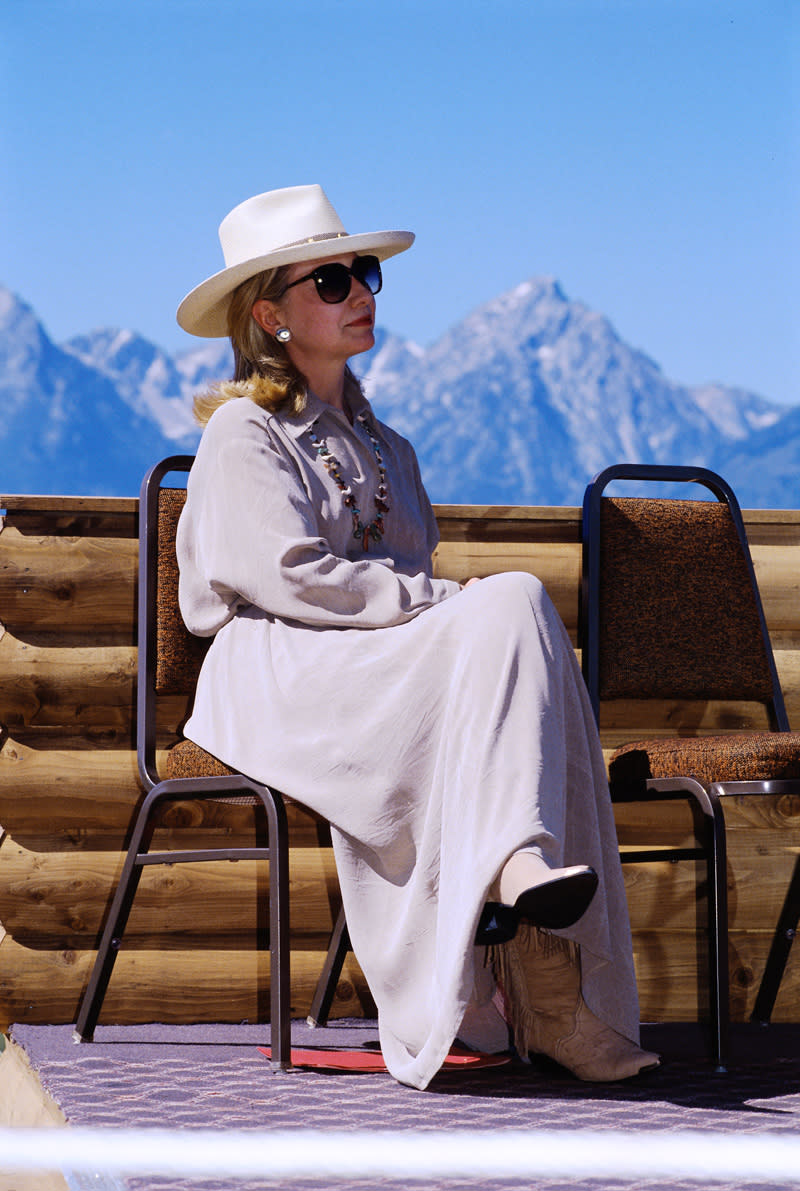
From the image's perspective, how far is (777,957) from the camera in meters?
3.22

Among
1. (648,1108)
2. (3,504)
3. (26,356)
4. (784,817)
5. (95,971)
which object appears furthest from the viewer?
(26,356)

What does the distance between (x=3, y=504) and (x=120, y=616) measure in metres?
0.35

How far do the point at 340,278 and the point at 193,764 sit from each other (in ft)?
3.30

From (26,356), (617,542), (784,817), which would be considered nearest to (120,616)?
(617,542)

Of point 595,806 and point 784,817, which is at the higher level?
point 595,806

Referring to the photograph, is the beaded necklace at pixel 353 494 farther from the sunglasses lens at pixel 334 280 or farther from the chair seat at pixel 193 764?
the chair seat at pixel 193 764

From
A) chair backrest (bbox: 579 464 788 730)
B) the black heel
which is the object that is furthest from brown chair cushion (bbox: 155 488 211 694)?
the black heel

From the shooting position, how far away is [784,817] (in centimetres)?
351

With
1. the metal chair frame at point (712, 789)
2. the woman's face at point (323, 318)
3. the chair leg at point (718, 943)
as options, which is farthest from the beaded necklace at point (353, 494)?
the chair leg at point (718, 943)

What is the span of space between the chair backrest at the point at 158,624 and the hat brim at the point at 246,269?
13.6 inches

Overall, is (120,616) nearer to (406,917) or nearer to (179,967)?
(179,967)

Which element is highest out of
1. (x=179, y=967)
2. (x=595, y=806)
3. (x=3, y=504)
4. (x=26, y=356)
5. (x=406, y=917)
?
(x=3, y=504)

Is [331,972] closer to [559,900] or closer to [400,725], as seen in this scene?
[400,725]

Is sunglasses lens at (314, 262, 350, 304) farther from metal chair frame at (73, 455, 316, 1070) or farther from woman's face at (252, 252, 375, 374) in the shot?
metal chair frame at (73, 455, 316, 1070)
